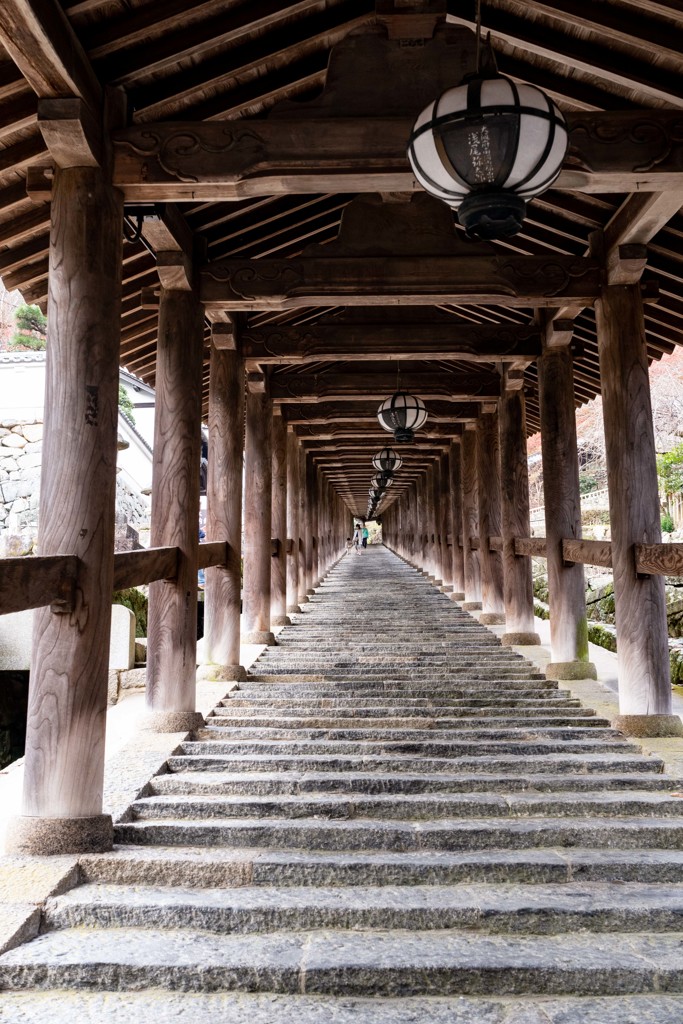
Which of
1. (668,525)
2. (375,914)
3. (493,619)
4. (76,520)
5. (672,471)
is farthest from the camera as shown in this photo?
(672,471)

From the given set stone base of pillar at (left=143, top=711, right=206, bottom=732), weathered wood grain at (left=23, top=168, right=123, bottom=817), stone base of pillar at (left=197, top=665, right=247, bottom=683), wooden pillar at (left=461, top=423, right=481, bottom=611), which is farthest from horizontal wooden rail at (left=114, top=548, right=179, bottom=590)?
wooden pillar at (left=461, top=423, right=481, bottom=611)

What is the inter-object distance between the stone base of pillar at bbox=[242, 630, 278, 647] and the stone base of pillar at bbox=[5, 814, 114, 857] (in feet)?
19.2

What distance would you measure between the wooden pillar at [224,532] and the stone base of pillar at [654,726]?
3.88m

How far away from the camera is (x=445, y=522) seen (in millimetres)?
17719

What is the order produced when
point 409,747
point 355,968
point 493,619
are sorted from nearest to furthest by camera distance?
point 355,968, point 409,747, point 493,619

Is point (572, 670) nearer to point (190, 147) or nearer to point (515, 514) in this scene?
point (515, 514)

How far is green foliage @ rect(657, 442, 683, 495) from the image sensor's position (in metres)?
19.9

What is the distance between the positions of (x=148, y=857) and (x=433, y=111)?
3947 millimetres

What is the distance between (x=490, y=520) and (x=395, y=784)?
7583 mm

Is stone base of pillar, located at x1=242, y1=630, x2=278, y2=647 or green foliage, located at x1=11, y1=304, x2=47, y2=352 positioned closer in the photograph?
stone base of pillar, located at x1=242, y1=630, x2=278, y2=647

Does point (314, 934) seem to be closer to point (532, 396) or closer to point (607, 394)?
point (607, 394)

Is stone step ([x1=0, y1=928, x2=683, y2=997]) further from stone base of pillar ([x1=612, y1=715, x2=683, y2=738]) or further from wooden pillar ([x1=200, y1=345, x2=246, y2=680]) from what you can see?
wooden pillar ([x1=200, y1=345, x2=246, y2=680])

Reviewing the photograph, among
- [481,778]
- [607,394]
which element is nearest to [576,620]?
[607,394]

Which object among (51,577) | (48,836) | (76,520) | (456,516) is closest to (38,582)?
(51,577)
